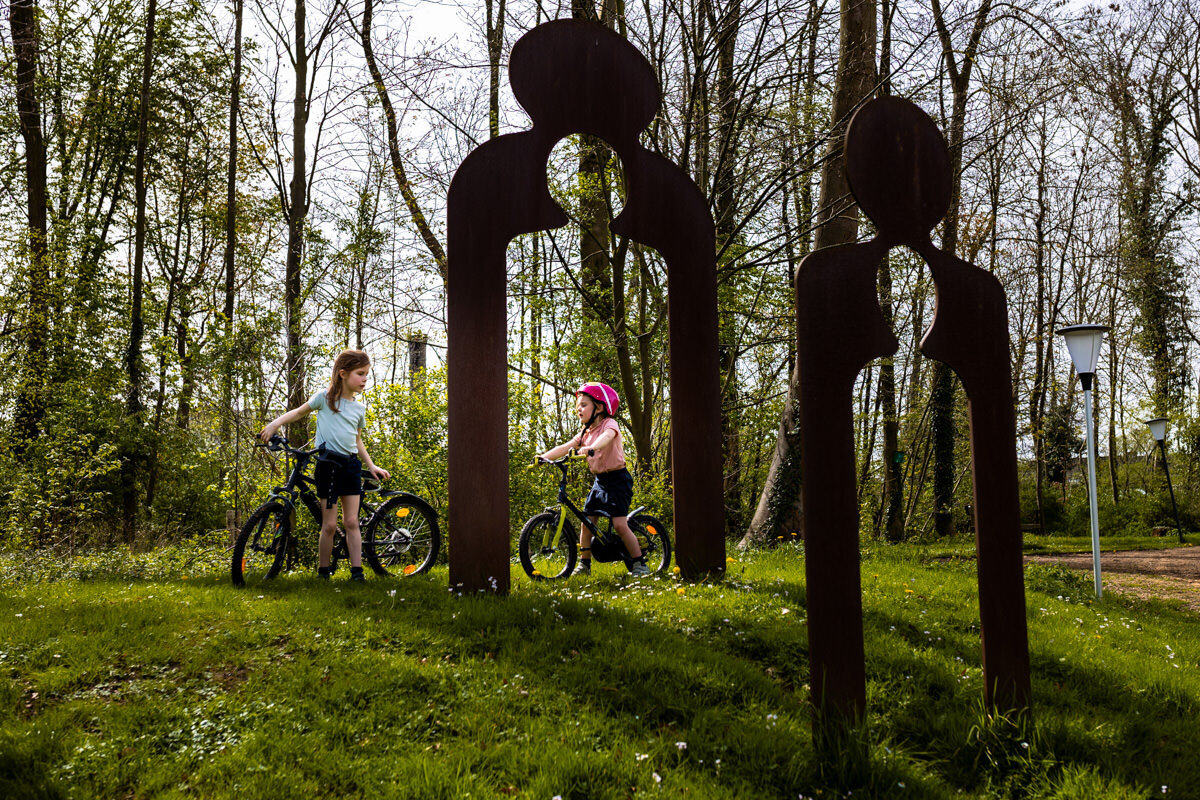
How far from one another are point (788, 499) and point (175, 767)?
8148 mm

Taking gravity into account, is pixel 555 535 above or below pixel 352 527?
below

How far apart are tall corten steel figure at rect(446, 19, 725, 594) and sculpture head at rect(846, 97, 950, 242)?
2447 mm

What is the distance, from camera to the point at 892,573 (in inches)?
295

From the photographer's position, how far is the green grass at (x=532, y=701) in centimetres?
333

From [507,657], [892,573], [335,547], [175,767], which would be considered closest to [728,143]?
[892,573]

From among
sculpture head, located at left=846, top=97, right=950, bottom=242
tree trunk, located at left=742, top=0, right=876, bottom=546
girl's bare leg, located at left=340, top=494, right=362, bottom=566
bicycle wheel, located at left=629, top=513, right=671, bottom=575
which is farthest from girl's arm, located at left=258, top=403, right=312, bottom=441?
tree trunk, located at left=742, top=0, right=876, bottom=546

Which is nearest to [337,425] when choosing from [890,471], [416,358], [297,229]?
[416,358]

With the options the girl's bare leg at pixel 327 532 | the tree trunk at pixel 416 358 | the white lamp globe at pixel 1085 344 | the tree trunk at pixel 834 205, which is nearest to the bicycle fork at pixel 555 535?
the girl's bare leg at pixel 327 532

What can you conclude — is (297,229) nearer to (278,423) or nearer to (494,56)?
(494,56)

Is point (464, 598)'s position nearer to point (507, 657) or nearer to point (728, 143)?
point (507, 657)

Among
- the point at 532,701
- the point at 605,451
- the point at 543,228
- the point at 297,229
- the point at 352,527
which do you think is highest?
the point at 297,229

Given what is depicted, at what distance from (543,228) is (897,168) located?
104 inches

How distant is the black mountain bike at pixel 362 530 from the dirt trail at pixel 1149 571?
8898 mm

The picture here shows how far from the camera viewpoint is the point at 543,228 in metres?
5.75
